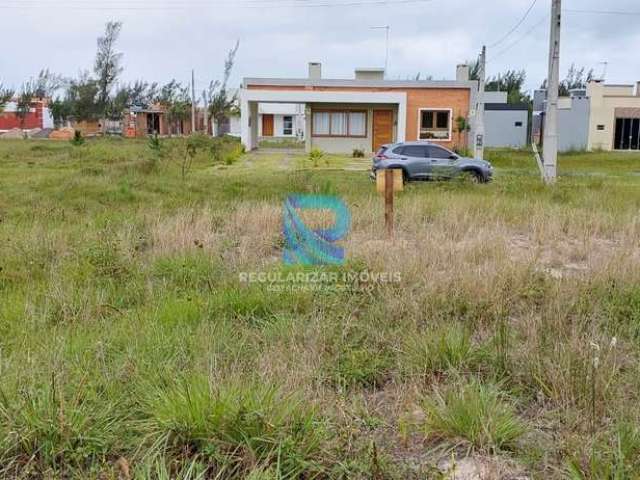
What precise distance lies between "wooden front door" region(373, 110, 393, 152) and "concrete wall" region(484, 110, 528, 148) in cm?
1211

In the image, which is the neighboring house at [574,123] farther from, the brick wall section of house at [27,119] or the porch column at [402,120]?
the brick wall section of house at [27,119]

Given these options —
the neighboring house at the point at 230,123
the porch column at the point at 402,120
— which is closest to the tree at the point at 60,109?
the neighboring house at the point at 230,123

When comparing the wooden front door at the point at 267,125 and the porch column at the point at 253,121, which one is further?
the wooden front door at the point at 267,125

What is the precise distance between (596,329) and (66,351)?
3.61 metres

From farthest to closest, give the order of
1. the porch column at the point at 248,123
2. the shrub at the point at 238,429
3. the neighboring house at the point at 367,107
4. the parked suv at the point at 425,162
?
the porch column at the point at 248,123, the neighboring house at the point at 367,107, the parked suv at the point at 425,162, the shrub at the point at 238,429

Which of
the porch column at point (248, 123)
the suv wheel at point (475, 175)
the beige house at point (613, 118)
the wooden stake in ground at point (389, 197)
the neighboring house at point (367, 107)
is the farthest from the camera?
the beige house at point (613, 118)

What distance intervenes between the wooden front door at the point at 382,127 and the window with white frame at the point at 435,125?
6.25 feet

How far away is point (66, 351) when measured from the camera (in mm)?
3695

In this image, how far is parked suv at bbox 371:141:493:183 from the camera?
17.9 metres

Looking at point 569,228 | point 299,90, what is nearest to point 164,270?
point 569,228

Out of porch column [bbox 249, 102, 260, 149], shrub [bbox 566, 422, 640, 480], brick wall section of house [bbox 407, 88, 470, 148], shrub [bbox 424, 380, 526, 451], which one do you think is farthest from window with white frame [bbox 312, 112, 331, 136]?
shrub [bbox 566, 422, 640, 480]

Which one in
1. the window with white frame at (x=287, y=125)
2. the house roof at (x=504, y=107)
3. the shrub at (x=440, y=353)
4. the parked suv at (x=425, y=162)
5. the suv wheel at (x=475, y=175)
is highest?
the house roof at (x=504, y=107)

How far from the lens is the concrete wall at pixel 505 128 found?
135 feet

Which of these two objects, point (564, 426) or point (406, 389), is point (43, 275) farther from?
point (564, 426)
